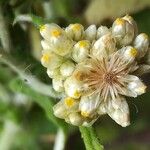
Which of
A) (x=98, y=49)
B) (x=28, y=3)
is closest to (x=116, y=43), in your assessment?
(x=98, y=49)

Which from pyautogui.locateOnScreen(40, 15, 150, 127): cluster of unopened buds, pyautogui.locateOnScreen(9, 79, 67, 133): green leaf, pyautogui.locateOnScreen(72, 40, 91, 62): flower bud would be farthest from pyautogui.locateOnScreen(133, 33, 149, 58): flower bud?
pyautogui.locateOnScreen(9, 79, 67, 133): green leaf

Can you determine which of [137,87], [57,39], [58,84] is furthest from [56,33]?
[137,87]

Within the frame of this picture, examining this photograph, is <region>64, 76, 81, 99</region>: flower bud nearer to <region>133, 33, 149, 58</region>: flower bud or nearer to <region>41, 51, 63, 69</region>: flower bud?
<region>41, 51, 63, 69</region>: flower bud

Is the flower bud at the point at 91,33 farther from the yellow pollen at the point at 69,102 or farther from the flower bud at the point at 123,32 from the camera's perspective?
the yellow pollen at the point at 69,102

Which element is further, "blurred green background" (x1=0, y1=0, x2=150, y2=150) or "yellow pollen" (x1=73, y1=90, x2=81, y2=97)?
"blurred green background" (x1=0, y1=0, x2=150, y2=150)

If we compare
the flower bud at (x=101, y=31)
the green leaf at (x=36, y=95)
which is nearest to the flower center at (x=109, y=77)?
the flower bud at (x=101, y=31)

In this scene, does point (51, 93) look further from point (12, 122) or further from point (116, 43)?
point (12, 122)

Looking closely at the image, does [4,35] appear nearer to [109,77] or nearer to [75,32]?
[75,32]
